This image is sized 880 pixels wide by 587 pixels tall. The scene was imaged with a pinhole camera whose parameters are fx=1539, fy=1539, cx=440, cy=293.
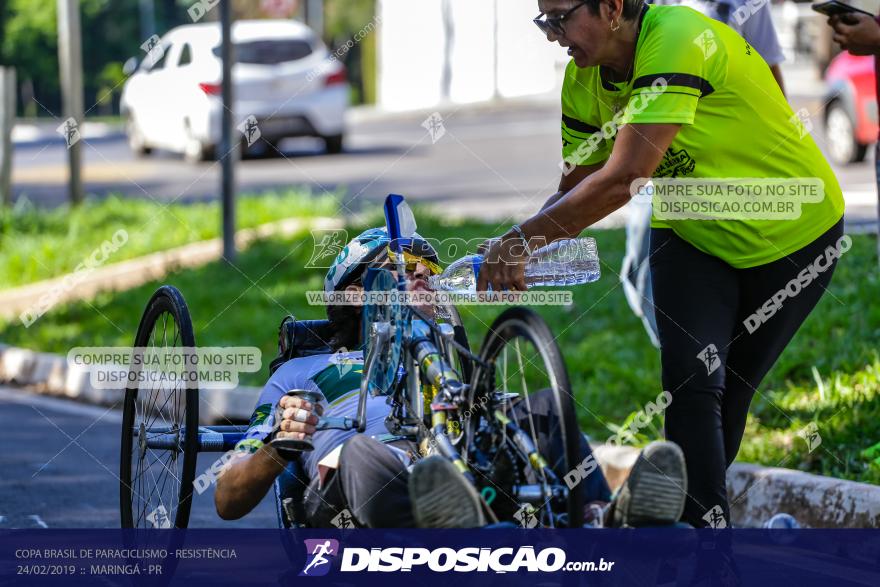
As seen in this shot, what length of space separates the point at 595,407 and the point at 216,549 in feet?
8.79

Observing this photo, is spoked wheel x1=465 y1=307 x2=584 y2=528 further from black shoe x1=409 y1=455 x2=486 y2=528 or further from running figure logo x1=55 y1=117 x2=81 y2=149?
running figure logo x1=55 y1=117 x2=81 y2=149

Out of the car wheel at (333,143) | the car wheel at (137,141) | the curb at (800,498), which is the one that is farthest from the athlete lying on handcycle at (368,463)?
the car wheel at (137,141)

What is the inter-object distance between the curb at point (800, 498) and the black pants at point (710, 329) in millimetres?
1016

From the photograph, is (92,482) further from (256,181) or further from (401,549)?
(256,181)

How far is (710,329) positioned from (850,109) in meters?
9.74

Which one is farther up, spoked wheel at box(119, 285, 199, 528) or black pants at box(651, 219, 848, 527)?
black pants at box(651, 219, 848, 527)

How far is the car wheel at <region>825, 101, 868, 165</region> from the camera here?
1333cm

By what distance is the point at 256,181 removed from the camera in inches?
668

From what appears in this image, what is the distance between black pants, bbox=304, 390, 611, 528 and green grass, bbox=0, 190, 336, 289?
8519 millimetres

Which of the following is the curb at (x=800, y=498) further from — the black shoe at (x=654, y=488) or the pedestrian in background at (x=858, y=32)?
the black shoe at (x=654, y=488)

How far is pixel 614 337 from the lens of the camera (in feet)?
25.4

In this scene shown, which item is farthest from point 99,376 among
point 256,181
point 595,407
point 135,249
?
point 256,181

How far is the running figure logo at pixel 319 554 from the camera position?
3807mm

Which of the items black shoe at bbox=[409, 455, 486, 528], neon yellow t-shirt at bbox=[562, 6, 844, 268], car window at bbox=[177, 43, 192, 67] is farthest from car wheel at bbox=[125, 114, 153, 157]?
black shoe at bbox=[409, 455, 486, 528]
